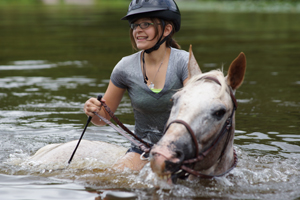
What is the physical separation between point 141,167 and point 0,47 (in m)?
16.8

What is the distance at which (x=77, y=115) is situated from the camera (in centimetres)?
954

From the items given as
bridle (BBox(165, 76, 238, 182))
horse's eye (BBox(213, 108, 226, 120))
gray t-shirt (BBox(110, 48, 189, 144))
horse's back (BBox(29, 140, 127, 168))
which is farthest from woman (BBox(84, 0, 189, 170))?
horse's eye (BBox(213, 108, 226, 120))

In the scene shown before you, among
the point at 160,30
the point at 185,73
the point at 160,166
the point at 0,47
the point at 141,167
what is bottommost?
the point at 0,47

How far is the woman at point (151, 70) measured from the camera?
5277 mm

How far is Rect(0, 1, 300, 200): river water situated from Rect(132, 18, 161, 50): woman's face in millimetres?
948

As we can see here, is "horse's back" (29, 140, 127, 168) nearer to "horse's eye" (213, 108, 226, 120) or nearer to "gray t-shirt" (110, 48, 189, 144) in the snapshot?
"gray t-shirt" (110, 48, 189, 144)

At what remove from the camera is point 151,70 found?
5422mm

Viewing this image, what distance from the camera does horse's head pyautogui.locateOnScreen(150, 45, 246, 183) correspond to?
3.78 m

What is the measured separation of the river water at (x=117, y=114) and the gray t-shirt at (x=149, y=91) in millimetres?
594

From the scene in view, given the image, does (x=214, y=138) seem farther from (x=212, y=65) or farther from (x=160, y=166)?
(x=212, y=65)

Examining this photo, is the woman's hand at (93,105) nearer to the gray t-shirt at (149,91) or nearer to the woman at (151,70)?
the woman at (151,70)

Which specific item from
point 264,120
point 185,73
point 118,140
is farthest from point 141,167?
point 264,120

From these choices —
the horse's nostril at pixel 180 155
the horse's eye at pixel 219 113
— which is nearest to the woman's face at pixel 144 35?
the horse's eye at pixel 219 113

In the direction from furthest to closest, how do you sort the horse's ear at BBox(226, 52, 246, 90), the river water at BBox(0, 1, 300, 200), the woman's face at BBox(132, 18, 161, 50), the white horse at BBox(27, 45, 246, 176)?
1. the woman's face at BBox(132, 18, 161, 50)
2. the river water at BBox(0, 1, 300, 200)
3. the horse's ear at BBox(226, 52, 246, 90)
4. the white horse at BBox(27, 45, 246, 176)
